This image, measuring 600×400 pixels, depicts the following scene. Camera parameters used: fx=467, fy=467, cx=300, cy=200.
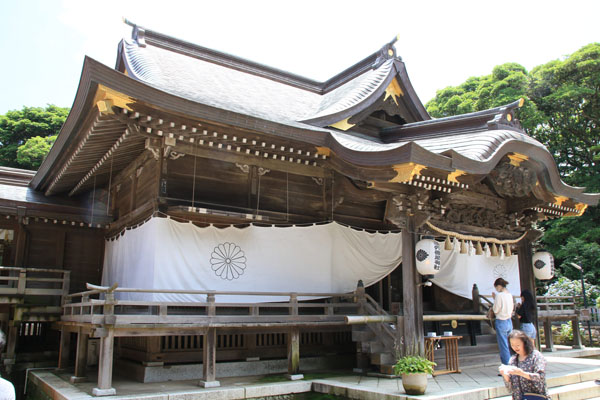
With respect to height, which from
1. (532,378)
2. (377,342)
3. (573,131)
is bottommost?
(377,342)

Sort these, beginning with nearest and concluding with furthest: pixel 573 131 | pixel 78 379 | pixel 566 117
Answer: pixel 78 379
pixel 566 117
pixel 573 131

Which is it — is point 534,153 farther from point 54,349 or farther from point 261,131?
point 54,349

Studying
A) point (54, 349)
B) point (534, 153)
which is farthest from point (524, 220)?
point (54, 349)

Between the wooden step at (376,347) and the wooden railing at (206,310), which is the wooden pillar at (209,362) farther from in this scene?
the wooden step at (376,347)

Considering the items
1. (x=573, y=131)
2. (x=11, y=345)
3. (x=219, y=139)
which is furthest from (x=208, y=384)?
(x=573, y=131)

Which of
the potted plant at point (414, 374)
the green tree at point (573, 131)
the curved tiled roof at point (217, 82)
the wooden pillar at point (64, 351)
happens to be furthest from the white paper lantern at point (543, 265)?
the wooden pillar at point (64, 351)

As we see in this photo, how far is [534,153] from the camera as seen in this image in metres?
9.91

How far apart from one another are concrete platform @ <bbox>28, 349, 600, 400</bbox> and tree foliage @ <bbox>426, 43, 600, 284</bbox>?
47.4ft

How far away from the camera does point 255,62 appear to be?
15.9 m

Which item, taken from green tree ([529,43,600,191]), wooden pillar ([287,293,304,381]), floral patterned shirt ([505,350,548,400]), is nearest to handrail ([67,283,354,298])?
wooden pillar ([287,293,304,381])

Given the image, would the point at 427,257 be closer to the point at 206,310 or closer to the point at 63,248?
the point at 206,310

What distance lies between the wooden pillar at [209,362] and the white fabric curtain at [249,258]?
3.24 ft

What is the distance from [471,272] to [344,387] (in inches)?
226

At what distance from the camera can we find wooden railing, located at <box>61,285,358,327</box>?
7293mm
